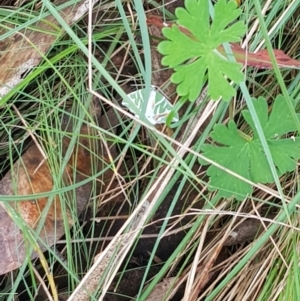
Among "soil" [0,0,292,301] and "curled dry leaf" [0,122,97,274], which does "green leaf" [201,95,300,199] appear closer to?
"soil" [0,0,292,301]

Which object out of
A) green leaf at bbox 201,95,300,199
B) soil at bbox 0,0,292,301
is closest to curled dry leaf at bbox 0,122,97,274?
soil at bbox 0,0,292,301

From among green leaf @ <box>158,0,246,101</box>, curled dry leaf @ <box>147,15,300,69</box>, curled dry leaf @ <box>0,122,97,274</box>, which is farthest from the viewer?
curled dry leaf @ <box>0,122,97,274</box>

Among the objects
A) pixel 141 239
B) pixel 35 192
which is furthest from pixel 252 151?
pixel 35 192

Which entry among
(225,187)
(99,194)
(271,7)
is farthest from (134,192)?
(271,7)

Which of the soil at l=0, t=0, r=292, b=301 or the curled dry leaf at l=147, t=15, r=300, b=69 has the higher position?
the curled dry leaf at l=147, t=15, r=300, b=69

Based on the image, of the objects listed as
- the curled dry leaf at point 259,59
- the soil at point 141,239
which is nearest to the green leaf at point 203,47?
the curled dry leaf at point 259,59

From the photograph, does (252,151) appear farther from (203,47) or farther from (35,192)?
(35,192)

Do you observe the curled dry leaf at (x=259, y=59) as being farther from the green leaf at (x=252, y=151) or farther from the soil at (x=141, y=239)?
the soil at (x=141, y=239)
